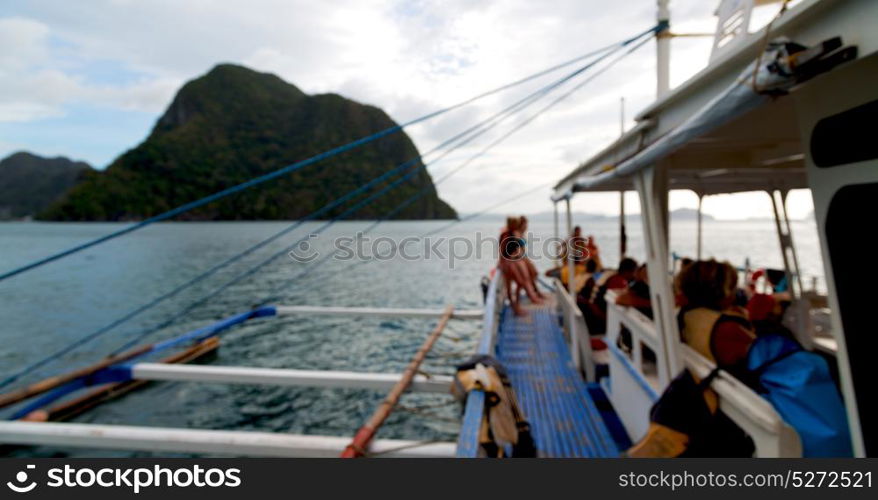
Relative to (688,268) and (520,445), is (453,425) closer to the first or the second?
(520,445)

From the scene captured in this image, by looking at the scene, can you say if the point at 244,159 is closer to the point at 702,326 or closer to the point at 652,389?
the point at 652,389

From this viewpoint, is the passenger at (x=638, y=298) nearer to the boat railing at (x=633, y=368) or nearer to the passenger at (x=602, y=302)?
the boat railing at (x=633, y=368)

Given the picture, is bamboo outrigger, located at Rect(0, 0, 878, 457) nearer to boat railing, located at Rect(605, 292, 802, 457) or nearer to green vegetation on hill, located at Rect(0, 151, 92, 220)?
boat railing, located at Rect(605, 292, 802, 457)

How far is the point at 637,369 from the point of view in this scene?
13.1 feet

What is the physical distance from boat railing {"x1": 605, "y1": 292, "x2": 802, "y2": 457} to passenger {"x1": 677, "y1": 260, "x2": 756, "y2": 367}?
92 millimetres

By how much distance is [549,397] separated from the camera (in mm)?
5484

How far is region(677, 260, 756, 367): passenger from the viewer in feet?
8.70

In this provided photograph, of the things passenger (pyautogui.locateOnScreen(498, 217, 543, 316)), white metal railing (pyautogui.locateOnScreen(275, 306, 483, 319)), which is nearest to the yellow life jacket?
passenger (pyautogui.locateOnScreen(498, 217, 543, 316))

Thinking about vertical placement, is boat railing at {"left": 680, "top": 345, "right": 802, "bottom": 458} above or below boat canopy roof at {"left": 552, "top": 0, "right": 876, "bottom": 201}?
below

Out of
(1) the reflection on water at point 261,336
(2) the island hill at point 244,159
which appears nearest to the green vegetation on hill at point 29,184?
(2) the island hill at point 244,159

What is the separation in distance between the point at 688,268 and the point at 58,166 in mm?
230729

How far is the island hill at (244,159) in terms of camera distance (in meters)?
105

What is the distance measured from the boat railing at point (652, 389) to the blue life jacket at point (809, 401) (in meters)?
0.07

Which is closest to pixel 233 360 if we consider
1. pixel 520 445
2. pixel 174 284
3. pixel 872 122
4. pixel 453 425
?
pixel 453 425
